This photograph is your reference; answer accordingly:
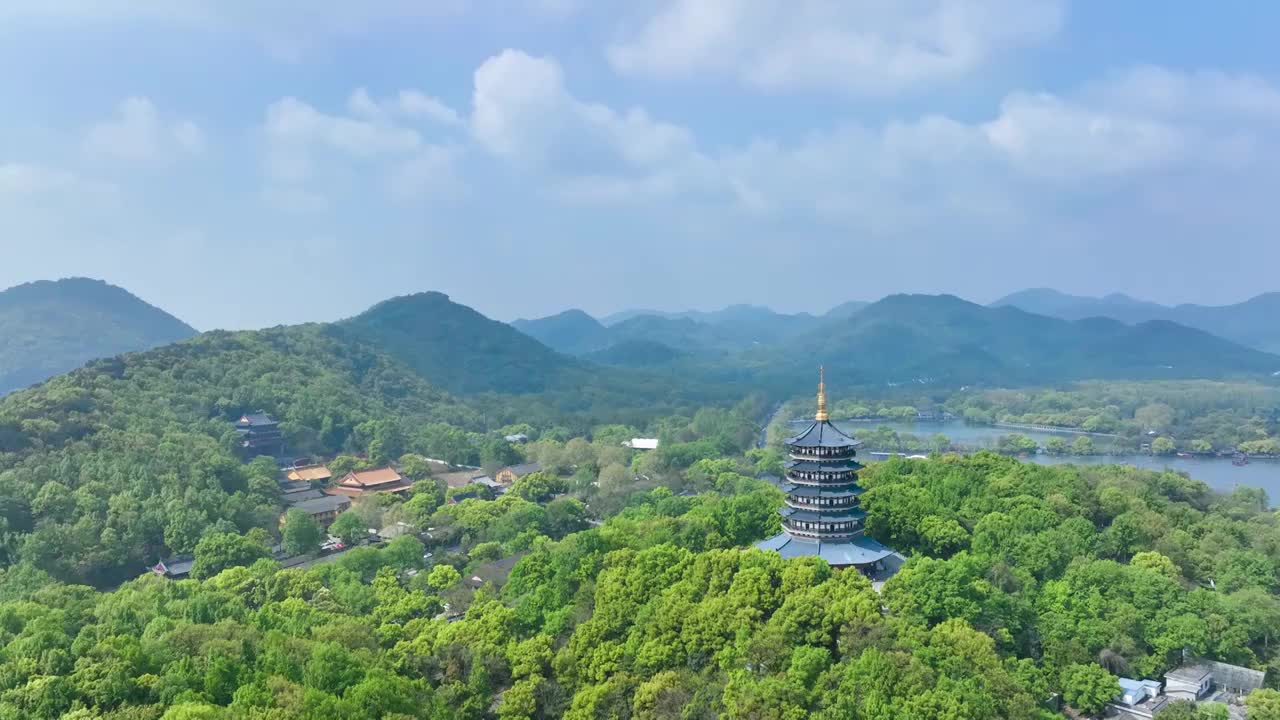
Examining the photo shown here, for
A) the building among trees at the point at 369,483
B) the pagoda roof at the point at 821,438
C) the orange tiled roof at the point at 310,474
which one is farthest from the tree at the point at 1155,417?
the orange tiled roof at the point at 310,474

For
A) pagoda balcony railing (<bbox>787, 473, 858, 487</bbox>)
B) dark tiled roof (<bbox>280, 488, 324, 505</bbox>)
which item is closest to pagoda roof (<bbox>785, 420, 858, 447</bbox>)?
pagoda balcony railing (<bbox>787, 473, 858, 487</bbox>)

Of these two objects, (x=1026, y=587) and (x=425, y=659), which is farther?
(x=1026, y=587)

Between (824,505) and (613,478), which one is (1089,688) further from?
(613,478)

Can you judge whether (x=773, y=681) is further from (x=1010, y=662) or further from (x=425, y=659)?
(x=425, y=659)

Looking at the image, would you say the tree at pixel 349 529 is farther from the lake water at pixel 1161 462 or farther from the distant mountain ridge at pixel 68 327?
the distant mountain ridge at pixel 68 327

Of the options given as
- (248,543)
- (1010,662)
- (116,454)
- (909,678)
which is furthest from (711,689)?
(116,454)

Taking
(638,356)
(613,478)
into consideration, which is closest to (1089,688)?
(613,478)

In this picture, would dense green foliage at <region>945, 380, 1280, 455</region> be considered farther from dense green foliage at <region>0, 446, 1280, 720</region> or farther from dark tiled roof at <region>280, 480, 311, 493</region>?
dark tiled roof at <region>280, 480, 311, 493</region>
